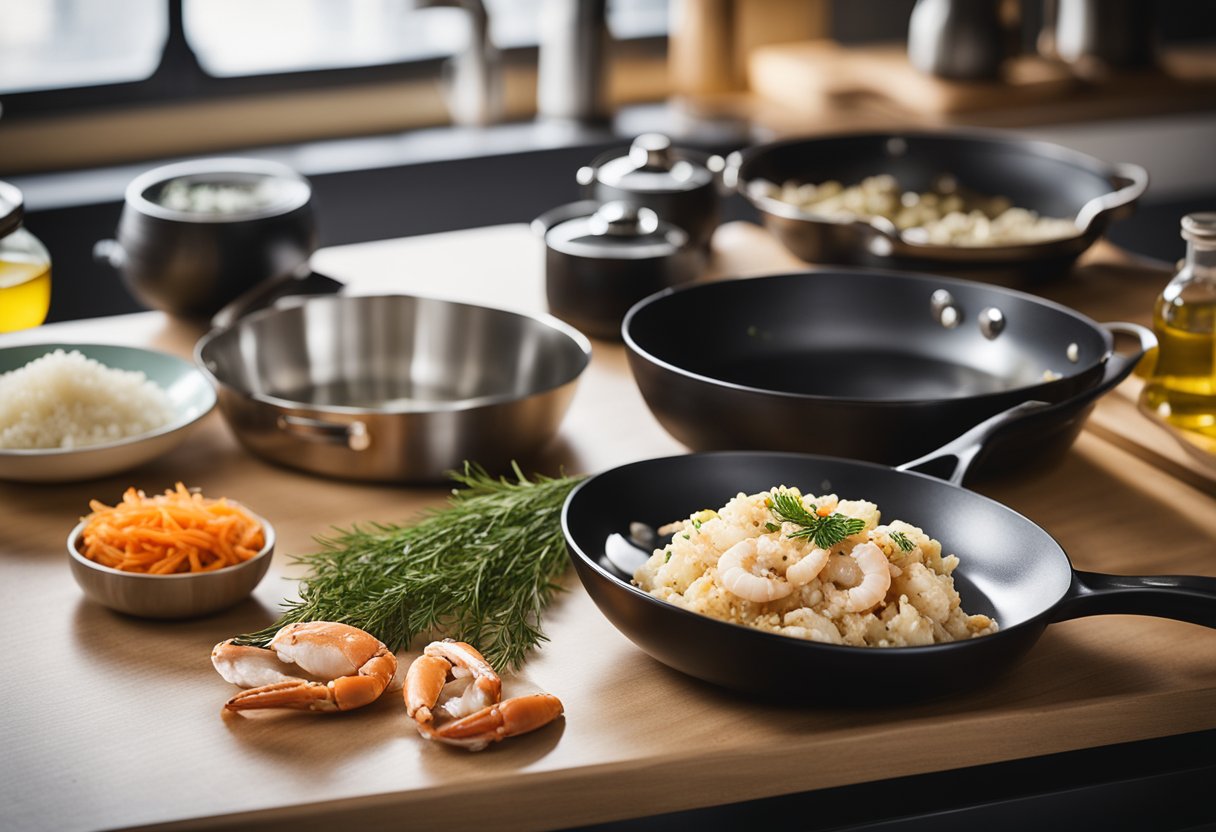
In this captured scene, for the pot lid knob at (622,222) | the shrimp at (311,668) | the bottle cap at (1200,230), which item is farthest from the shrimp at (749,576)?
the pot lid knob at (622,222)

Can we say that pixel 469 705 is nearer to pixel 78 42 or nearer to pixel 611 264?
pixel 611 264

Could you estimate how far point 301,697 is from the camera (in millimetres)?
976

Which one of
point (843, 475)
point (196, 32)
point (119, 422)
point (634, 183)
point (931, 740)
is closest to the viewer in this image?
point (931, 740)

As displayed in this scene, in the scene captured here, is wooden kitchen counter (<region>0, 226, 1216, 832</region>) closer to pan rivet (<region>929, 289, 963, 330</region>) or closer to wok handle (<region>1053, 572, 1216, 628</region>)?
wok handle (<region>1053, 572, 1216, 628</region>)

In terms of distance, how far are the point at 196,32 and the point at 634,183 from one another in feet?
6.15

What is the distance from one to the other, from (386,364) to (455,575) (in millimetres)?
531

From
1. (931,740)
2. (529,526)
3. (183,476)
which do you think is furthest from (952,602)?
(183,476)

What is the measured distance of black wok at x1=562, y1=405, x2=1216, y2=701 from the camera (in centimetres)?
94

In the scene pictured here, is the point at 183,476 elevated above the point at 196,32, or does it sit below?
below

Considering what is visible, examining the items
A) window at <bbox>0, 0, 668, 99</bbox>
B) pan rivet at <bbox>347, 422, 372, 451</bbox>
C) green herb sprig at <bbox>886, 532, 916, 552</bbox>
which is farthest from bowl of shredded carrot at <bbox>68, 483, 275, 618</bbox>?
window at <bbox>0, 0, 668, 99</bbox>

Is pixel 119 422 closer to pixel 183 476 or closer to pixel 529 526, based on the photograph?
pixel 183 476

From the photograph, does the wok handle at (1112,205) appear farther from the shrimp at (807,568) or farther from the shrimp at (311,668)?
the shrimp at (311,668)

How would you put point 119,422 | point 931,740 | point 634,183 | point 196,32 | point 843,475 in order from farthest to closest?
1. point 196,32
2. point 634,183
3. point 119,422
4. point 843,475
5. point 931,740

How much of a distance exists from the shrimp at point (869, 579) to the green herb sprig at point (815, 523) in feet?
0.05
